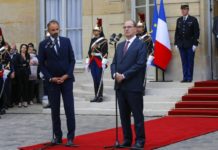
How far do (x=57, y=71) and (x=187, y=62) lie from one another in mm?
6430

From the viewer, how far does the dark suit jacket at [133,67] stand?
8.74 metres

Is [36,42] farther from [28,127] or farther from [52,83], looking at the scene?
[52,83]

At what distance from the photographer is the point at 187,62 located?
49.5 feet

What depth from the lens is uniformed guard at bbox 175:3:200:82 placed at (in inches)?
590

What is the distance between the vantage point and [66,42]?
949cm

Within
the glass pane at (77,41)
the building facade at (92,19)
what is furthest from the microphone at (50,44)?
the glass pane at (77,41)

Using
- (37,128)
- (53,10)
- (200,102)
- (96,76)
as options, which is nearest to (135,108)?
(37,128)

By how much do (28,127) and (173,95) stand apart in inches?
158

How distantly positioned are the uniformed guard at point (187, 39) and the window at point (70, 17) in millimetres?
4390

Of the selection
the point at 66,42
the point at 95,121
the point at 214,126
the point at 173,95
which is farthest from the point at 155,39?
the point at 66,42

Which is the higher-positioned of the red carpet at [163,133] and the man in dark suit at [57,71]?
the man in dark suit at [57,71]

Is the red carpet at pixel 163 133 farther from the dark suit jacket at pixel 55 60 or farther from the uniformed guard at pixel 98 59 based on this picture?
the uniformed guard at pixel 98 59

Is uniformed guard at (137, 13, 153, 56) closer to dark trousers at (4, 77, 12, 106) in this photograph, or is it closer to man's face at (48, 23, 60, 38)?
dark trousers at (4, 77, 12, 106)

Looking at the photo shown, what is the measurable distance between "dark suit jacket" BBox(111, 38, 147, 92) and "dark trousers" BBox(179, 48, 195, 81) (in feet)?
20.7
